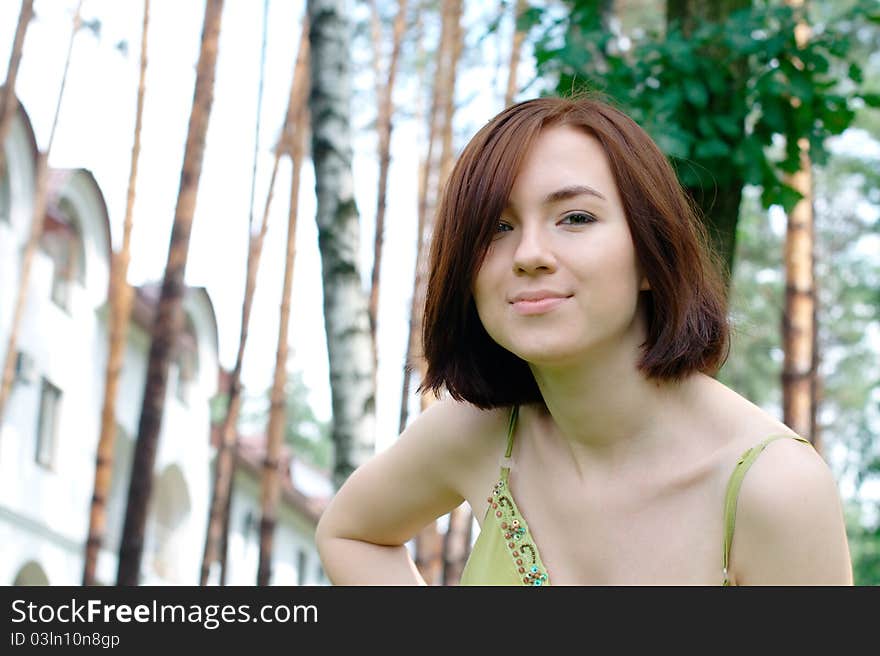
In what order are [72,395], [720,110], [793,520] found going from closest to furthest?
1. [793,520]
2. [720,110]
3. [72,395]

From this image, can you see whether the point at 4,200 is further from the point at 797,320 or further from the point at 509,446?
the point at 509,446

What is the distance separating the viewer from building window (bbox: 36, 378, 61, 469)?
12695 millimetres

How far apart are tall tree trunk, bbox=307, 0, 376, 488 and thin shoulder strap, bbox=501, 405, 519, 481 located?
2377 mm

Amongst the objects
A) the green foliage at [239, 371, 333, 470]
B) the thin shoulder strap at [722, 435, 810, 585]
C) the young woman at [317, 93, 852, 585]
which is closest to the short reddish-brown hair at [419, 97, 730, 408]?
the young woman at [317, 93, 852, 585]

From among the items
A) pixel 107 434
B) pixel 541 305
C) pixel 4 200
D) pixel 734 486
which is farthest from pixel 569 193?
pixel 4 200

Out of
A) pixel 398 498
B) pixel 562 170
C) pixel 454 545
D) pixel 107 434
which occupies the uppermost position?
pixel 107 434

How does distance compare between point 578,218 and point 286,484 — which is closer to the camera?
point 578,218

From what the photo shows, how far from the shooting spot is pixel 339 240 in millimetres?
4090

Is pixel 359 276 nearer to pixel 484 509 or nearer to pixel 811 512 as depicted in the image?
pixel 484 509

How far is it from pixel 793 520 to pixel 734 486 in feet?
0.27

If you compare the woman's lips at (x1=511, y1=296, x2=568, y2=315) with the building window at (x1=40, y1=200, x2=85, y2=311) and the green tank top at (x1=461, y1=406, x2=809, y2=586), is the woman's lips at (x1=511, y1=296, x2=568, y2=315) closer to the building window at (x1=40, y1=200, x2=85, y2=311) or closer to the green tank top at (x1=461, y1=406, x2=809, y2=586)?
the green tank top at (x1=461, y1=406, x2=809, y2=586)

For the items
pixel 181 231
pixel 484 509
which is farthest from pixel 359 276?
pixel 181 231
